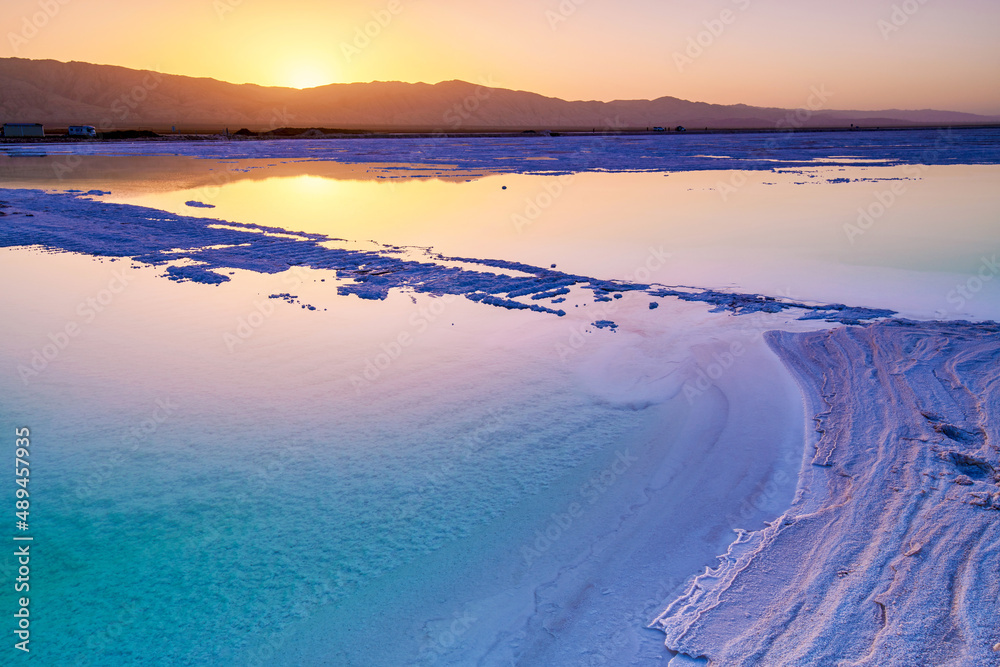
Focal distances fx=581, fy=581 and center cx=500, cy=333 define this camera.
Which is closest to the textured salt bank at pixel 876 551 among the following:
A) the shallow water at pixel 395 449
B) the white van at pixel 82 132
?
the shallow water at pixel 395 449

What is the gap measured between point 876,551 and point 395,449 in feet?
11.5

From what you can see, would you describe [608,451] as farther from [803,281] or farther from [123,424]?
[803,281]

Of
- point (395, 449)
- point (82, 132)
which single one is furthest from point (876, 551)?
point (82, 132)

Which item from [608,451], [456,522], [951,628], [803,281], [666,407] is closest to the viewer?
[951,628]

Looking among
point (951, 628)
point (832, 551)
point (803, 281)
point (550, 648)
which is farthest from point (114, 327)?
point (803, 281)

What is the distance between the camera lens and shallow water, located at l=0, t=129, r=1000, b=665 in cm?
329

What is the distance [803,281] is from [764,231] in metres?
4.53

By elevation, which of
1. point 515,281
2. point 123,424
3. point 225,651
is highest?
point 515,281

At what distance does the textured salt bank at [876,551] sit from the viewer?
296 centimetres

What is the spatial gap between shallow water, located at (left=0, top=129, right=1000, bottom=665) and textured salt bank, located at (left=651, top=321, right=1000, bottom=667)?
0.84 feet

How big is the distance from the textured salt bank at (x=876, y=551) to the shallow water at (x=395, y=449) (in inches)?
10.1

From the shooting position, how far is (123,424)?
529cm

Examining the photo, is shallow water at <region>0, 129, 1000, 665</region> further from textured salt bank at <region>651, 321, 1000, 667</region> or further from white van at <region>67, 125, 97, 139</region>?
white van at <region>67, 125, 97, 139</region>

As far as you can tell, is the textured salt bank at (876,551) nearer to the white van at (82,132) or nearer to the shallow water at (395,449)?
the shallow water at (395,449)
